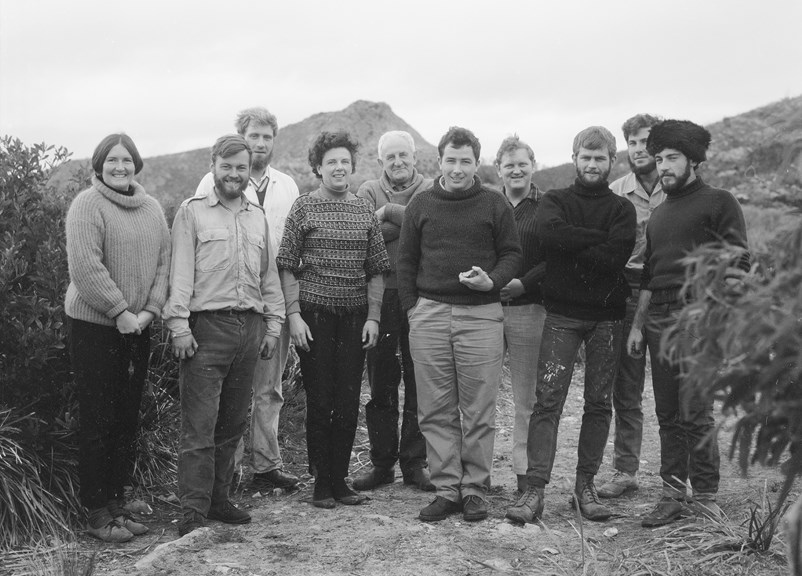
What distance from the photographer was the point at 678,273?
4461mm

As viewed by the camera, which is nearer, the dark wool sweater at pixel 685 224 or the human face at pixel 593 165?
the dark wool sweater at pixel 685 224

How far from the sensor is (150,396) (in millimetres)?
5426

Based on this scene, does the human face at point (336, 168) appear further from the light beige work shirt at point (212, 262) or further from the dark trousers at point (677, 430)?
the dark trousers at point (677, 430)

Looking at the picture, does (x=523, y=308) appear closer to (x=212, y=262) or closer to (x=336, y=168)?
(x=336, y=168)

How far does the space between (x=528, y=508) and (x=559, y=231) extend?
159 centimetres

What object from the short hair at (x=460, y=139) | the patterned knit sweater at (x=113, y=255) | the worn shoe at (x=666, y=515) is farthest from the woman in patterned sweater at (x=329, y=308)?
the worn shoe at (x=666, y=515)

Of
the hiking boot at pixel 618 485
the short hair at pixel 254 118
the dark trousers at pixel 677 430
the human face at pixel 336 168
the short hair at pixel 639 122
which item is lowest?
the hiking boot at pixel 618 485

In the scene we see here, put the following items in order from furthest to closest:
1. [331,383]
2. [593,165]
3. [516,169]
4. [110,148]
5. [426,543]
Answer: [516,169], [331,383], [593,165], [110,148], [426,543]

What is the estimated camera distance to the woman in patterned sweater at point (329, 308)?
4977 millimetres

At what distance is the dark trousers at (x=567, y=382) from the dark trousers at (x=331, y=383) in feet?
3.67

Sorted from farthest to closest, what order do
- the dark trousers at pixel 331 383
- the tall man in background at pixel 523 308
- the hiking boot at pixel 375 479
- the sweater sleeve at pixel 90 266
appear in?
the hiking boot at pixel 375 479 → the tall man in background at pixel 523 308 → the dark trousers at pixel 331 383 → the sweater sleeve at pixel 90 266

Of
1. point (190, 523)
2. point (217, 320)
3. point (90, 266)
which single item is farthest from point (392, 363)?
point (90, 266)

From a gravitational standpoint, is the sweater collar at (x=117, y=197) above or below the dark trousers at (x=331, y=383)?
above

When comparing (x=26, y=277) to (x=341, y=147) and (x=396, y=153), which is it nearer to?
(x=341, y=147)
